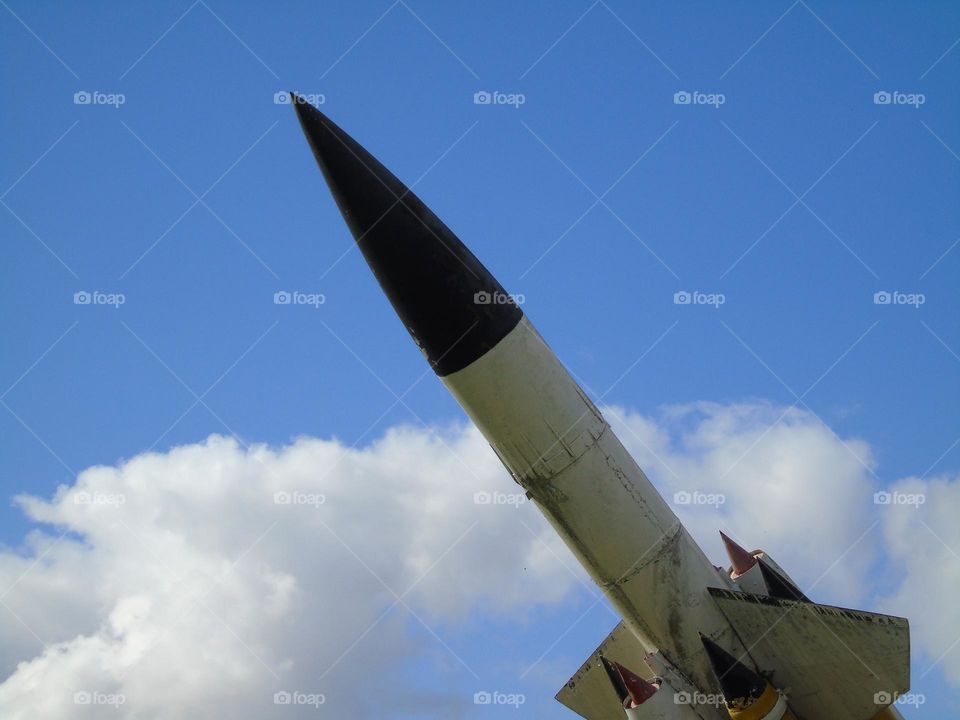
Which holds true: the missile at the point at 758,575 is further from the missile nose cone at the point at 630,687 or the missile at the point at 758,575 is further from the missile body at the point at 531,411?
the missile nose cone at the point at 630,687

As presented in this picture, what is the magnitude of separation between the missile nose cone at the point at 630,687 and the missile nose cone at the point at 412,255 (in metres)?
3.66

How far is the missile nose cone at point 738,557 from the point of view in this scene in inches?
402

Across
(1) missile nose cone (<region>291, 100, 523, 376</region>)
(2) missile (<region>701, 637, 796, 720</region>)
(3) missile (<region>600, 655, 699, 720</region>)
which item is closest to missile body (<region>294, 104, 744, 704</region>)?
(1) missile nose cone (<region>291, 100, 523, 376</region>)

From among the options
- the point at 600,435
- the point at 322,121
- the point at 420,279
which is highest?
the point at 322,121

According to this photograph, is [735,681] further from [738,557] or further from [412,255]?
[412,255]

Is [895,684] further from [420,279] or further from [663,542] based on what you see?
[420,279]

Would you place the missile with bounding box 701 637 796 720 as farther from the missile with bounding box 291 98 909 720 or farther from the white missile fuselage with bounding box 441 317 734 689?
the white missile fuselage with bounding box 441 317 734 689

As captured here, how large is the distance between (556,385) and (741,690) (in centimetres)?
385

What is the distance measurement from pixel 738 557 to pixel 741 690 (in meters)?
2.12

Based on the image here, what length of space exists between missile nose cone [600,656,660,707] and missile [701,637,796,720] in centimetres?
74

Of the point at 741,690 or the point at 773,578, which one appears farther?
the point at 773,578

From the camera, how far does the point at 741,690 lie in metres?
8.52

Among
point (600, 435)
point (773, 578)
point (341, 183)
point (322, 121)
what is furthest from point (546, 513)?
point (322, 121)

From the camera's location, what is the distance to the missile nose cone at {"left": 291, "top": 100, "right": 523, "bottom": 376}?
7.82 m
